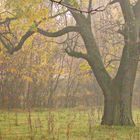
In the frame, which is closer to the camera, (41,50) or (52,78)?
(41,50)

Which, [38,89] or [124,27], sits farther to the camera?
[38,89]

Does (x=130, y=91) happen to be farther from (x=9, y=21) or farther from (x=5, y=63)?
(x=5, y=63)

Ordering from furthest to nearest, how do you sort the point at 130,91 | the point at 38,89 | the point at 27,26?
1. the point at 38,89
2. the point at 130,91
3. the point at 27,26

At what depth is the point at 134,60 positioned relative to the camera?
17.4 metres

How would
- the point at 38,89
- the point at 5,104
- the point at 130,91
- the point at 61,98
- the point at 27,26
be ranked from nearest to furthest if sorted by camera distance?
the point at 27,26 < the point at 130,91 < the point at 5,104 < the point at 38,89 < the point at 61,98

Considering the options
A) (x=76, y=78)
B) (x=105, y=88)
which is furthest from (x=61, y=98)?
(x=105, y=88)

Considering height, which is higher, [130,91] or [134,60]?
[134,60]

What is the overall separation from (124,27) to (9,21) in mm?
5228

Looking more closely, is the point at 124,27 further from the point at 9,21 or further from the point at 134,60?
the point at 9,21

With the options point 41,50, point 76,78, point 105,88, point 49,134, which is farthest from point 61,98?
point 49,134

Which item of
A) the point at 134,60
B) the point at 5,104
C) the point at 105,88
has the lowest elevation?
the point at 5,104

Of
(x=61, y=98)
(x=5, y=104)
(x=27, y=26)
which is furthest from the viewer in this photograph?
(x=61, y=98)

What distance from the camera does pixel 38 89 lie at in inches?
1380

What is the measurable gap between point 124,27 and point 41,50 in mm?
16529
